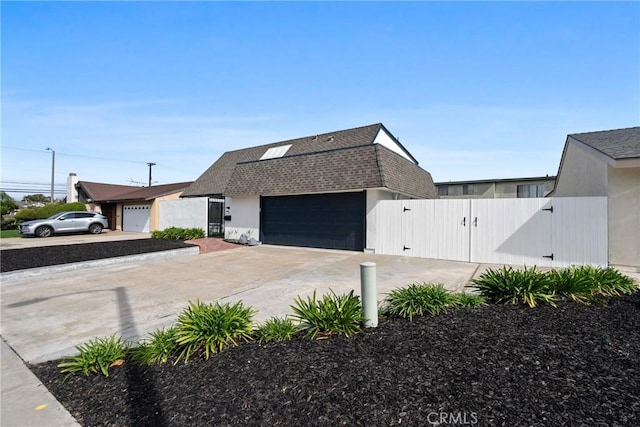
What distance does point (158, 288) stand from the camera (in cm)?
676

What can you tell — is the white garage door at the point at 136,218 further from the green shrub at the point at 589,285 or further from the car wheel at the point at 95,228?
the green shrub at the point at 589,285

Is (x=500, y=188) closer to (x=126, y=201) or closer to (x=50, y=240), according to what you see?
(x=126, y=201)

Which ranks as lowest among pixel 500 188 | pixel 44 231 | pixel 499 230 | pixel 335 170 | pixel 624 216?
pixel 44 231

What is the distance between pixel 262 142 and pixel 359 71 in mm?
13755

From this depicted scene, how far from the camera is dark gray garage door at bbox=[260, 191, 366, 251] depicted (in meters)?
12.1

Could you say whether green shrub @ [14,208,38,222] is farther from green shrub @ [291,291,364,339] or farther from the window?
the window

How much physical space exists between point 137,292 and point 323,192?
7.68 metres

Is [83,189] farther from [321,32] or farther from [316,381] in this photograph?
[316,381]

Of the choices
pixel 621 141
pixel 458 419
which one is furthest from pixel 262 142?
pixel 458 419

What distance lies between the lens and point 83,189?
89.2 feet

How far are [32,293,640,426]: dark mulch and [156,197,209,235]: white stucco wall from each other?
45.9 ft

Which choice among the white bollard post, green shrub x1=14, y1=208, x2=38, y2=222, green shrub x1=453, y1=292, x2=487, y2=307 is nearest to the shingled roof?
green shrub x1=453, y1=292, x2=487, y2=307

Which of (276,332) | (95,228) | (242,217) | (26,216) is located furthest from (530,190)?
(26,216)

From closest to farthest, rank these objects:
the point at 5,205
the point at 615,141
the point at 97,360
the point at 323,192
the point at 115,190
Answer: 1. the point at 97,360
2. the point at 615,141
3. the point at 323,192
4. the point at 5,205
5. the point at 115,190
